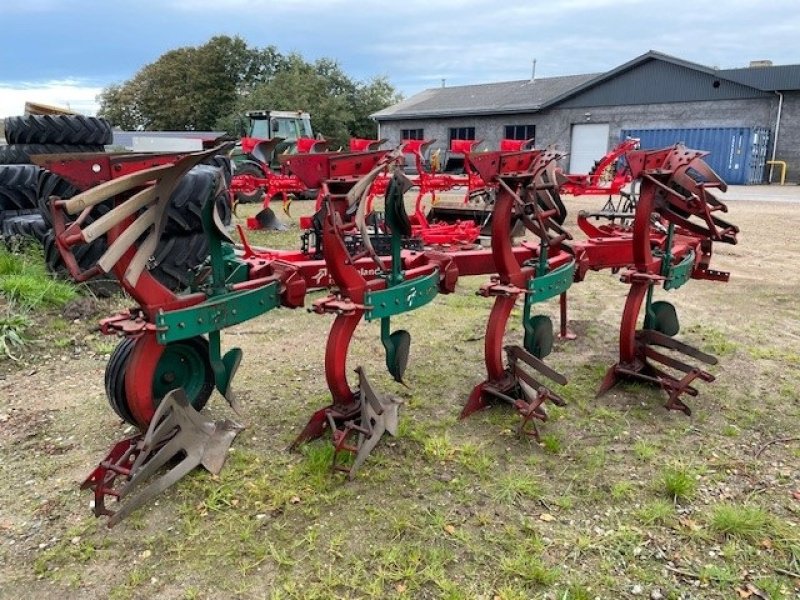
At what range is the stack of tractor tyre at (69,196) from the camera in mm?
5332

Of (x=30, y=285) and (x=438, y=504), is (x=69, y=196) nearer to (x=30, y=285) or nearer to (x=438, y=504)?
(x=30, y=285)

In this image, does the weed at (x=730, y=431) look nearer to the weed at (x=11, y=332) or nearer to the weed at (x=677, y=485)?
the weed at (x=677, y=485)

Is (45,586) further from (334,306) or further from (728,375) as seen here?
(728,375)

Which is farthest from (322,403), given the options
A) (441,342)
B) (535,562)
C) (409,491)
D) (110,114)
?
(110,114)

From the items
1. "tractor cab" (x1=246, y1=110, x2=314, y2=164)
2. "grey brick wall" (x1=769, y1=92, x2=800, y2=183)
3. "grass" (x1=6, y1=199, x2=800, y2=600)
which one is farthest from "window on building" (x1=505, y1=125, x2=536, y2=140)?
"grass" (x1=6, y1=199, x2=800, y2=600)

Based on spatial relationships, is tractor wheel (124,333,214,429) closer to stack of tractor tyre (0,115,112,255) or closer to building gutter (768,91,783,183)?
stack of tractor tyre (0,115,112,255)

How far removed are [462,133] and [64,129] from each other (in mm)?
23374

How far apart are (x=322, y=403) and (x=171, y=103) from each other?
44.0 metres

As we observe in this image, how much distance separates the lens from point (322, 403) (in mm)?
3664

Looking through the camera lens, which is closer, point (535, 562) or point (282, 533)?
point (535, 562)

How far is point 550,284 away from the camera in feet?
11.2

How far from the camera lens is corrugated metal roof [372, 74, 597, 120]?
2673 centimetres

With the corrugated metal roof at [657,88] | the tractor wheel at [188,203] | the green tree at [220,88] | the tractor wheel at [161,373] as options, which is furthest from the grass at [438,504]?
the green tree at [220,88]

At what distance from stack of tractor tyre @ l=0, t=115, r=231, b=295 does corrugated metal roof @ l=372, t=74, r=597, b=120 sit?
21.1m
